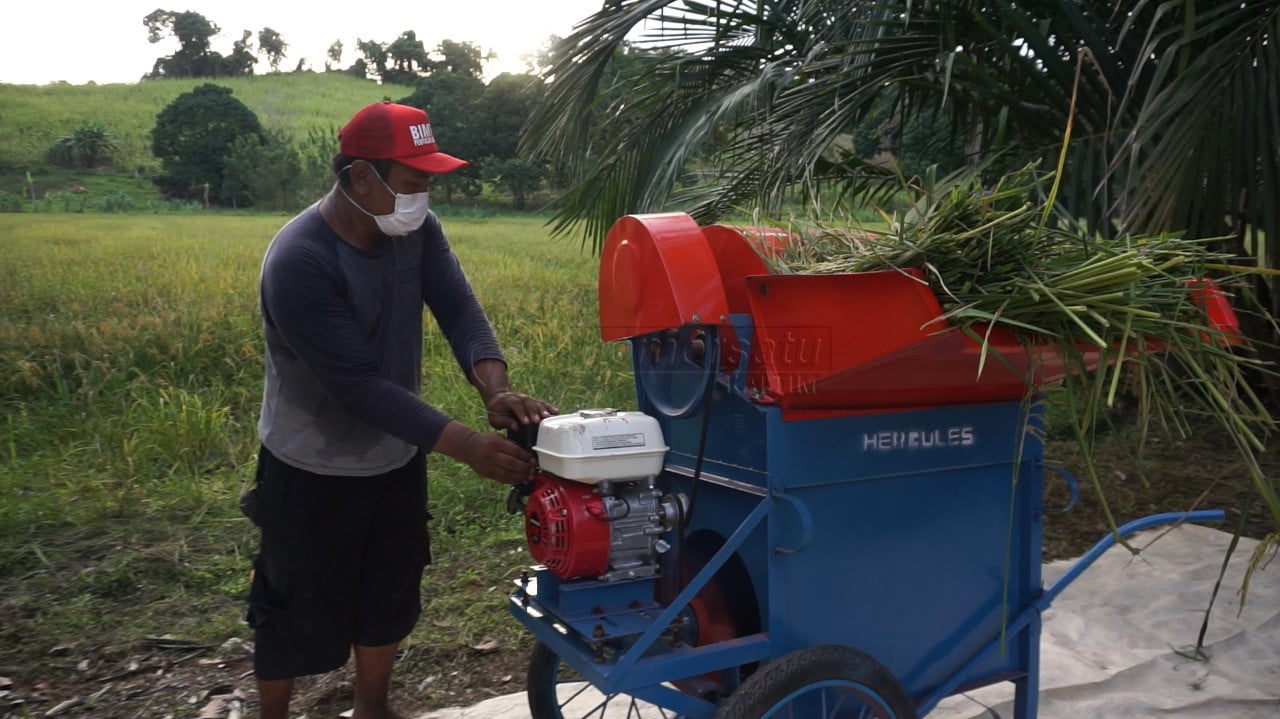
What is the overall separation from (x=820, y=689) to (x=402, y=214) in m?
1.47

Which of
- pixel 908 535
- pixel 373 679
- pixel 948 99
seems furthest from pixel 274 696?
pixel 948 99

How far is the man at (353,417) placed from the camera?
7.38 feet

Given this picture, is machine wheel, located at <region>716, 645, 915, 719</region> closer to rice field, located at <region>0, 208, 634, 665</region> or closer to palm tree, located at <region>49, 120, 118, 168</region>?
rice field, located at <region>0, 208, 634, 665</region>

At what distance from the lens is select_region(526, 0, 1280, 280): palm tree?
3570mm

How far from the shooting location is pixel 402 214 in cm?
239

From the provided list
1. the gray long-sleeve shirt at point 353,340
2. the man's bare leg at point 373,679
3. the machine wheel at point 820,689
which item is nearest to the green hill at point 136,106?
the gray long-sleeve shirt at point 353,340

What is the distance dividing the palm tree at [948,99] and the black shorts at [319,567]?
229 centimetres

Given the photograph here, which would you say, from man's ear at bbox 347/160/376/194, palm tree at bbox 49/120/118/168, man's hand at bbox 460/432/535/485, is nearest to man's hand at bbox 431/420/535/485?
man's hand at bbox 460/432/535/485

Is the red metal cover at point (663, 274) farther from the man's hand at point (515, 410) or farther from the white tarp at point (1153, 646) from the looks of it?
the white tarp at point (1153, 646)

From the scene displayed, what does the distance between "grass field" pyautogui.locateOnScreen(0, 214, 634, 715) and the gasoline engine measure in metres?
1.57

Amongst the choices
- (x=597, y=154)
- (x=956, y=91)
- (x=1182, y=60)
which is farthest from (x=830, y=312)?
(x=597, y=154)

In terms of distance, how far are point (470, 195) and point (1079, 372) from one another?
16.9 ft

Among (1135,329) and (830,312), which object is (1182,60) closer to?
(1135,329)

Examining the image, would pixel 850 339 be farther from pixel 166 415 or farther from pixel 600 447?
pixel 166 415
